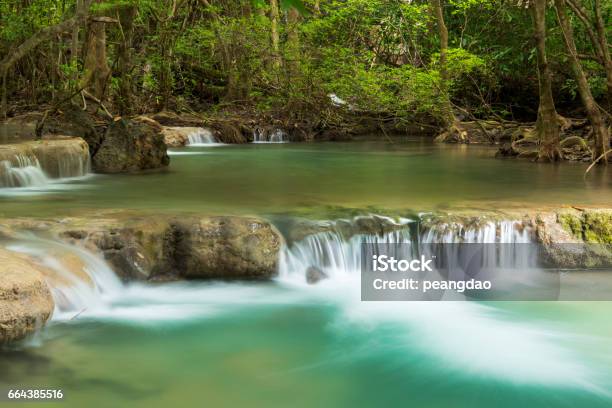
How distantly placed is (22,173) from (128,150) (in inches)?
95.9

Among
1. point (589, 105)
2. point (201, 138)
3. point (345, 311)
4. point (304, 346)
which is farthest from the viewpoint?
point (201, 138)

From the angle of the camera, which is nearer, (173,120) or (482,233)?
(482,233)

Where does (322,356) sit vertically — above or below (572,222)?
below

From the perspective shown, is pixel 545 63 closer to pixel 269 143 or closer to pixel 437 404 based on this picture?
pixel 269 143

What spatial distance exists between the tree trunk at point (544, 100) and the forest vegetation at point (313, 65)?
3.66 ft

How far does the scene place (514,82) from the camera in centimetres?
2328

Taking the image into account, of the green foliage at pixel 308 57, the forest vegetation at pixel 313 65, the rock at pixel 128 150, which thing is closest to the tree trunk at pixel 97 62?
the forest vegetation at pixel 313 65

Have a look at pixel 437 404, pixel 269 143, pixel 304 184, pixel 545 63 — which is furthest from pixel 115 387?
pixel 269 143

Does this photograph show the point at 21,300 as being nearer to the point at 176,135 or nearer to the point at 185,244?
A: the point at 185,244

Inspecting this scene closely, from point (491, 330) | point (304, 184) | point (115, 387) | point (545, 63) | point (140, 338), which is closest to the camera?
point (115, 387)

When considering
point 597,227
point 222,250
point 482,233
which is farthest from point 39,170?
point 597,227

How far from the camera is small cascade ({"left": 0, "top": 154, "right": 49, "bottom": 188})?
10.2 metres

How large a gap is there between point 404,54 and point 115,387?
65.5 feet

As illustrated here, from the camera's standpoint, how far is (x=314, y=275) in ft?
23.1
